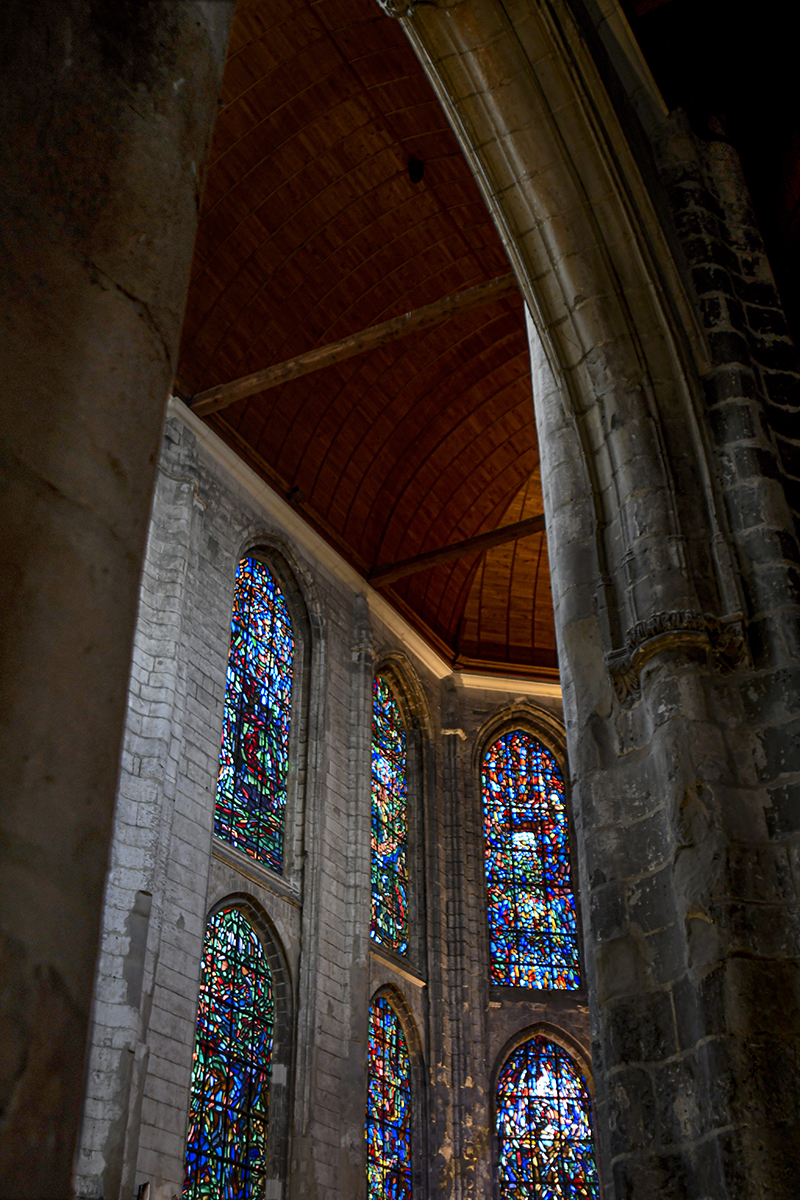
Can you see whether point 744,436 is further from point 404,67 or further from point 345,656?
point 345,656

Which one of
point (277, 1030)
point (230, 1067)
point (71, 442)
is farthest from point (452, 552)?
point (71, 442)

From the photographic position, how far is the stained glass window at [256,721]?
11.1 m

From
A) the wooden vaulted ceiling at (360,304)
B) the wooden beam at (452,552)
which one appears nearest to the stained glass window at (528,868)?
the wooden vaulted ceiling at (360,304)

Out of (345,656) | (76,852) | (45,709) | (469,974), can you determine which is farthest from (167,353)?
(469,974)

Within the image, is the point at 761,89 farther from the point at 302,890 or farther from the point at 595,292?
the point at 302,890

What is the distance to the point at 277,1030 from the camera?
34.6ft

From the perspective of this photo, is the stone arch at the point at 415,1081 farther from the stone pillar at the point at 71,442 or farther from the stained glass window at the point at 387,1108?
the stone pillar at the point at 71,442

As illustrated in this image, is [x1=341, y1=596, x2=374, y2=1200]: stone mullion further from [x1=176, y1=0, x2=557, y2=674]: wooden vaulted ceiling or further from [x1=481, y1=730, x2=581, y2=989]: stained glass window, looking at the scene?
[x1=481, y1=730, x2=581, y2=989]: stained glass window

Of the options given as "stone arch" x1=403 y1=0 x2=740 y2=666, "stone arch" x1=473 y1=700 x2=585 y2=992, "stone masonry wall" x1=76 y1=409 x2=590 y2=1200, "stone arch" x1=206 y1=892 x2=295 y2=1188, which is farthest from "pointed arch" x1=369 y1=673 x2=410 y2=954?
"stone arch" x1=403 y1=0 x2=740 y2=666

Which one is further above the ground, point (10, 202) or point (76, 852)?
point (10, 202)

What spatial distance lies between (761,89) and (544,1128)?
34.6ft

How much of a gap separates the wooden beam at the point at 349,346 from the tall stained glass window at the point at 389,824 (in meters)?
4.19

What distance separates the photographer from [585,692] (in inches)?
180

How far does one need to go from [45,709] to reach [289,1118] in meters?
9.95
